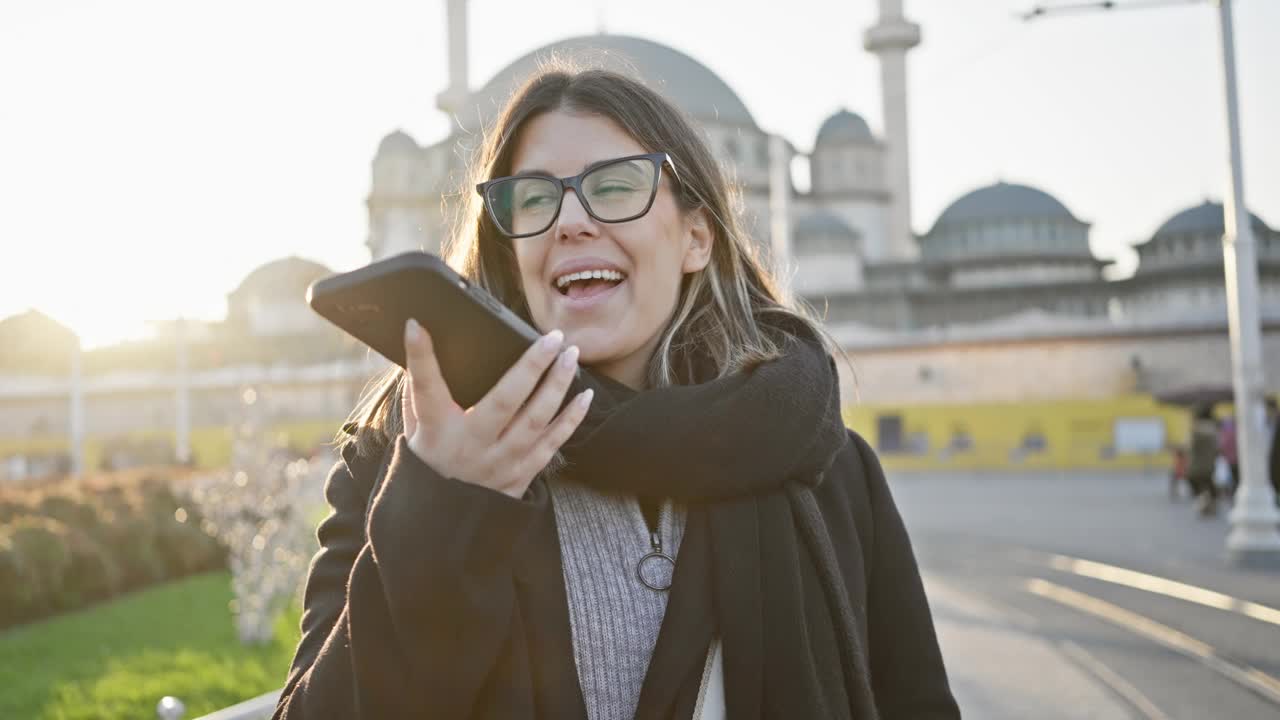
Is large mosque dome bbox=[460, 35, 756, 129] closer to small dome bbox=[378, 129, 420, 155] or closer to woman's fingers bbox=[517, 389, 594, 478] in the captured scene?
small dome bbox=[378, 129, 420, 155]

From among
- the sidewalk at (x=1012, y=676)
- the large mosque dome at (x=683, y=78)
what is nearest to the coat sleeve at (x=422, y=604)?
the sidewalk at (x=1012, y=676)

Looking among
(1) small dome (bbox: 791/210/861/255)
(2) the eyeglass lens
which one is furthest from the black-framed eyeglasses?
(1) small dome (bbox: 791/210/861/255)

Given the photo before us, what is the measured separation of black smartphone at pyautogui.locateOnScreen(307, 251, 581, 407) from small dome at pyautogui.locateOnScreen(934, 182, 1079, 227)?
50084 mm

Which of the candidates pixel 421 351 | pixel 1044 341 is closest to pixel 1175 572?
pixel 421 351

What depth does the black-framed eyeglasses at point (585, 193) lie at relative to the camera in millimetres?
1560

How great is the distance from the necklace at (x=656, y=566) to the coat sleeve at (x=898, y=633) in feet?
1.31

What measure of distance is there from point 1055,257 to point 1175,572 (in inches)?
1608

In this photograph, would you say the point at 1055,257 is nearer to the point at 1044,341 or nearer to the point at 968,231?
the point at 968,231

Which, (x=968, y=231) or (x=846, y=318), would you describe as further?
(x=968, y=231)

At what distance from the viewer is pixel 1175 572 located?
8.67 metres

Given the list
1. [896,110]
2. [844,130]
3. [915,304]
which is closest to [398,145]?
[844,130]

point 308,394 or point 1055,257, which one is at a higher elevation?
point 1055,257

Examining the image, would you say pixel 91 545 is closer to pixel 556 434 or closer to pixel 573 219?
pixel 573 219

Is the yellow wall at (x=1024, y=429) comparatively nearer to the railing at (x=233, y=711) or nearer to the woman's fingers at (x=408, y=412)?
the railing at (x=233, y=711)
